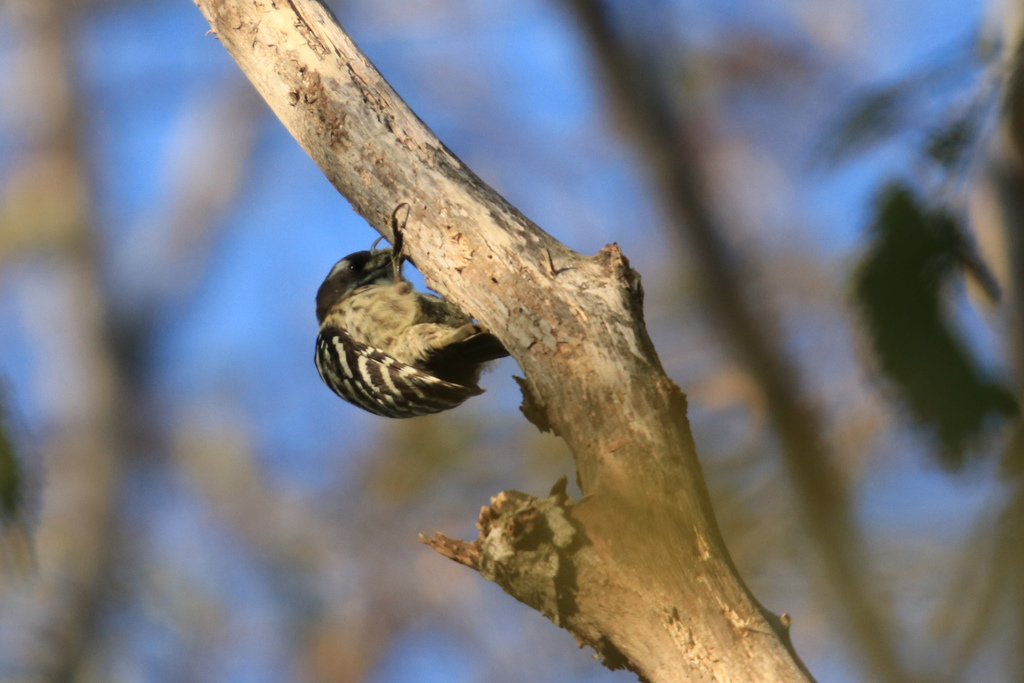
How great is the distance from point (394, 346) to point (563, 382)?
162cm

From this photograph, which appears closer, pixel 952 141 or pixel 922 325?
pixel 922 325

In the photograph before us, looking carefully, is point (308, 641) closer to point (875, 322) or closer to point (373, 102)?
point (373, 102)

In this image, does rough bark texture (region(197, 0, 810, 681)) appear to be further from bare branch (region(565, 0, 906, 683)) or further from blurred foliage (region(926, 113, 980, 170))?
blurred foliage (region(926, 113, 980, 170))

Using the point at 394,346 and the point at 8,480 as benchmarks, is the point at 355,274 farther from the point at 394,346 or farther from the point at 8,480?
the point at 8,480

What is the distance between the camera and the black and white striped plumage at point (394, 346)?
3709 millimetres

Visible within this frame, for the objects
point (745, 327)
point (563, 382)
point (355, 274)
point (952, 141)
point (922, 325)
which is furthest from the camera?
point (355, 274)

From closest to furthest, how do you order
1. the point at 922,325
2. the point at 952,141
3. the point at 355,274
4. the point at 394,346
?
the point at 922,325 → the point at 952,141 → the point at 394,346 → the point at 355,274

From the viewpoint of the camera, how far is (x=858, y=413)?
1.82 meters

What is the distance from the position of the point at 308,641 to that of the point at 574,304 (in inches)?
327

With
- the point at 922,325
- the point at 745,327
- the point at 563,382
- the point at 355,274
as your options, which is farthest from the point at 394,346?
the point at 922,325

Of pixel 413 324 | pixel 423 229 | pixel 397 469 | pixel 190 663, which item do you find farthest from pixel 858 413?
pixel 190 663

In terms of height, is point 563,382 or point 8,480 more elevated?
point 563,382

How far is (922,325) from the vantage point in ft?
3.69

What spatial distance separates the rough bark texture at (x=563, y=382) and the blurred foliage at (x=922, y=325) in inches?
35.8
